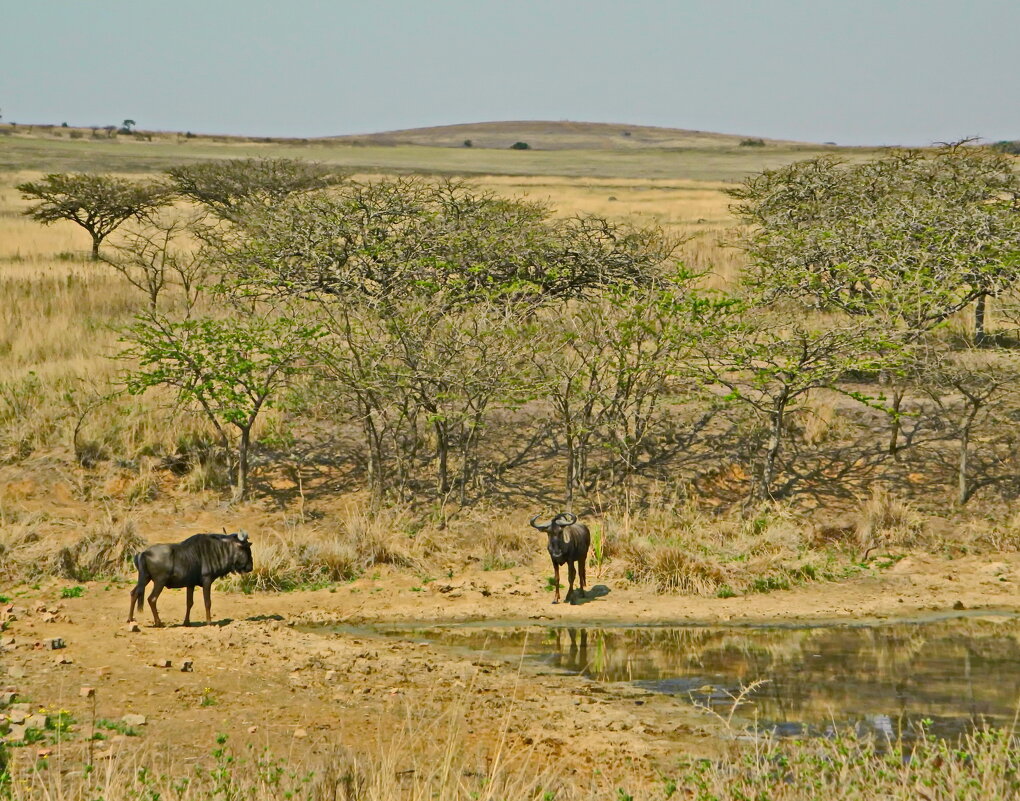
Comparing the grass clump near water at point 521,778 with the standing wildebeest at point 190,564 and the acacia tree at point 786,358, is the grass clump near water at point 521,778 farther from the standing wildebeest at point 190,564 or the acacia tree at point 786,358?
the acacia tree at point 786,358

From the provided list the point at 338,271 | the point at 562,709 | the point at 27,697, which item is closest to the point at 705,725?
the point at 562,709

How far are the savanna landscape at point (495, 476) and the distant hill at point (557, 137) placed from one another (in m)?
121

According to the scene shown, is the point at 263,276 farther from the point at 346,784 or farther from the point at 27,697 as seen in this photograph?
the point at 346,784

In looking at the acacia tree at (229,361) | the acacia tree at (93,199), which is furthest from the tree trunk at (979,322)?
the acacia tree at (93,199)

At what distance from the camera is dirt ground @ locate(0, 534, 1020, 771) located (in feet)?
30.3

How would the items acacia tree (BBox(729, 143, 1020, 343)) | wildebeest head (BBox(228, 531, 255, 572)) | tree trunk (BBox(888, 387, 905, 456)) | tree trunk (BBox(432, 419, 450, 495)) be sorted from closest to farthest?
wildebeest head (BBox(228, 531, 255, 572)) → tree trunk (BBox(432, 419, 450, 495)) → tree trunk (BBox(888, 387, 905, 456)) → acacia tree (BBox(729, 143, 1020, 343))

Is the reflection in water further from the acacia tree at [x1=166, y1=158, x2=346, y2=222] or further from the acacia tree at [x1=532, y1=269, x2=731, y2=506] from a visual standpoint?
the acacia tree at [x1=166, y1=158, x2=346, y2=222]

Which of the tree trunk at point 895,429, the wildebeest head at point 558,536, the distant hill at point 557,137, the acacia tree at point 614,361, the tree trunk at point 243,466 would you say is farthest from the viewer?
the distant hill at point 557,137

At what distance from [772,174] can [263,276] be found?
14.6 metres

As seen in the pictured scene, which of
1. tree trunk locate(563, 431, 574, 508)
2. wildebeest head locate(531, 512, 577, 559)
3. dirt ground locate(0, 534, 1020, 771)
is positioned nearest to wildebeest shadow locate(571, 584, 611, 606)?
dirt ground locate(0, 534, 1020, 771)

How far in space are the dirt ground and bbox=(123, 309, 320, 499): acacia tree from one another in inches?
160

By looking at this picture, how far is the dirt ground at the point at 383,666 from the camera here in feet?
30.3

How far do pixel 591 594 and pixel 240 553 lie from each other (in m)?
4.39

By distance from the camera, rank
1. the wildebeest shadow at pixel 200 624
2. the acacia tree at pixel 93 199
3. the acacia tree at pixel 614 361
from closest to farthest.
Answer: the wildebeest shadow at pixel 200 624, the acacia tree at pixel 614 361, the acacia tree at pixel 93 199
